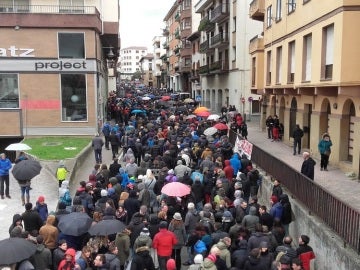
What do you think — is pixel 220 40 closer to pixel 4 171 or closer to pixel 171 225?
pixel 4 171

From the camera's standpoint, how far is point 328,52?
1759 cm

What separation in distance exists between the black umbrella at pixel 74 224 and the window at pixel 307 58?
1344cm

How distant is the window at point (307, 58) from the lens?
2017 cm

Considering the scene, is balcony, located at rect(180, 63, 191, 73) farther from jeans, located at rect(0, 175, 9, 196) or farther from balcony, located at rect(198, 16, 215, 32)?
jeans, located at rect(0, 175, 9, 196)

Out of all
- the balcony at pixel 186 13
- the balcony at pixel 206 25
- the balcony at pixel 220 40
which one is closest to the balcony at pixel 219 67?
the balcony at pixel 220 40

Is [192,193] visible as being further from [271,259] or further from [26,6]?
[26,6]

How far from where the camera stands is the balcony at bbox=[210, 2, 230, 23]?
4546 cm

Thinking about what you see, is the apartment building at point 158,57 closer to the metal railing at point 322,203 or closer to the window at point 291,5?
the window at point 291,5

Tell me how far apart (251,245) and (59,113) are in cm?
2094

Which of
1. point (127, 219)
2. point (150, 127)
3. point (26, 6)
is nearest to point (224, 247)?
point (127, 219)

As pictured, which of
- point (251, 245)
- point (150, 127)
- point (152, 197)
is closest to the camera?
point (251, 245)

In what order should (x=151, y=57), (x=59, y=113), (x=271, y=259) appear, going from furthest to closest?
(x=151, y=57) < (x=59, y=113) < (x=271, y=259)

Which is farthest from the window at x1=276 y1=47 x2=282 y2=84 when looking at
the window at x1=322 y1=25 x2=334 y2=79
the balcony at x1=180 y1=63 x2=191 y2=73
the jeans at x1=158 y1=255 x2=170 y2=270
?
the balcony at x1=180 y1=63 x2=191 y2=73

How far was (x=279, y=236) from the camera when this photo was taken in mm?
10078
